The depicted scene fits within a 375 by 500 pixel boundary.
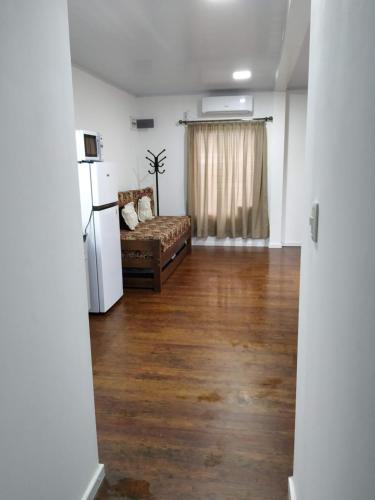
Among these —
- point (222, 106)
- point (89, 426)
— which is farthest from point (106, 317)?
point (222, 106)

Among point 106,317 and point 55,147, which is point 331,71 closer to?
point 55,147

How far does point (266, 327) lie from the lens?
3432 millimetres

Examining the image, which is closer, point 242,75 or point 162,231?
point 162,231

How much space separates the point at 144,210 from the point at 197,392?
12.7ft

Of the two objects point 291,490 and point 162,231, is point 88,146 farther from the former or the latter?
point 291,490

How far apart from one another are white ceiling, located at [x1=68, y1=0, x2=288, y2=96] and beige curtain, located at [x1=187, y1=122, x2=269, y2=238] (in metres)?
1.06

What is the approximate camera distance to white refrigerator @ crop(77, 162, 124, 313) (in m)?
3.54

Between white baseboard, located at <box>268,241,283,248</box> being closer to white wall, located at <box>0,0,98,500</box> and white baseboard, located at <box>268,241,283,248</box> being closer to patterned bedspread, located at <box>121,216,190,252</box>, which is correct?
patterned bedspread, located at <box>121,216,190,252</box>

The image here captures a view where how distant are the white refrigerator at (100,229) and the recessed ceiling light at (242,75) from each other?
2314 mm

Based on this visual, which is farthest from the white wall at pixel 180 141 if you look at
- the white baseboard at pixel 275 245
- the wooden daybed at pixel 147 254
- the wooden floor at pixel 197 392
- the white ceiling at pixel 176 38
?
the wooden floor at pixel 197 392

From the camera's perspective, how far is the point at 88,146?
353 centimetres

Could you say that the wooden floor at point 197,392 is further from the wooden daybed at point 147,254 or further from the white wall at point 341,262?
the white wall at point 341,262

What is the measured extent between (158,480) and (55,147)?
4.91 ft

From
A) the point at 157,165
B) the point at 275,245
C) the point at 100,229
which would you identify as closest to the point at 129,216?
the point at 100,229
